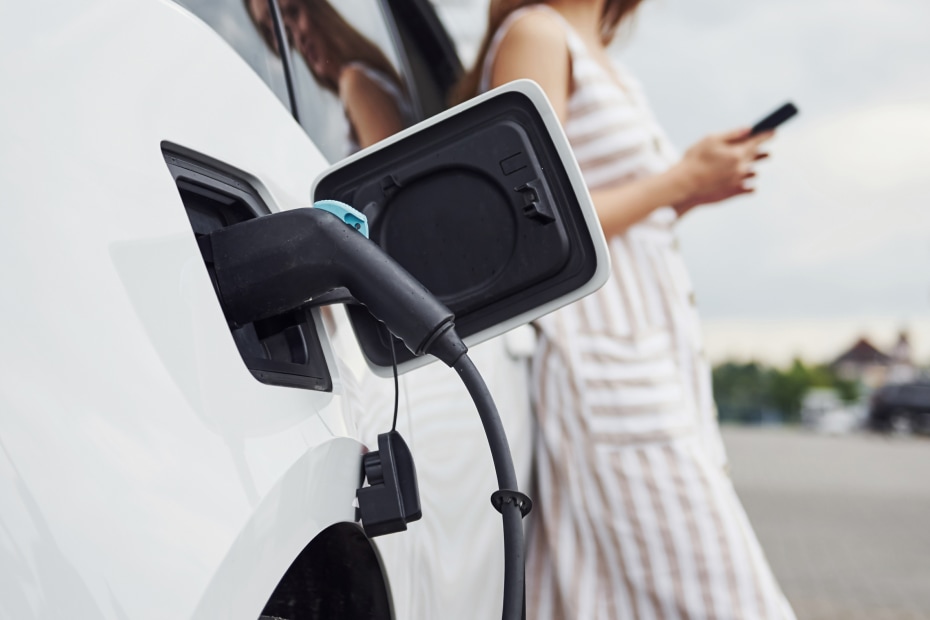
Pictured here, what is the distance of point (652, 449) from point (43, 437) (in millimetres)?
1168

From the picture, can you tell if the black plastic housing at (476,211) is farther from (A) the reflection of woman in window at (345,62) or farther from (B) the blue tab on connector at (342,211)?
(A) the reflection of woman in window at (345,62)

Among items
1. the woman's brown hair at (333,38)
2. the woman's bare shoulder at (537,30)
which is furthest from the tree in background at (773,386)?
the woman's brown hair at (333,38)

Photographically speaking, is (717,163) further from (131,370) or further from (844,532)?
(844,532)

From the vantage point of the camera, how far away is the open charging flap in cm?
92

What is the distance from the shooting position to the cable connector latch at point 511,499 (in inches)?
31.4

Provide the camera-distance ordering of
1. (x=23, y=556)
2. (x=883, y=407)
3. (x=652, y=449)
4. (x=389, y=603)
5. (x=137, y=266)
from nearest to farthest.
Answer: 1. (x=23, y=556)
2. (x=137, y=266)
3. (x=389, y=603)
4. (x=652, y=449)
5. (x=883, y=407)

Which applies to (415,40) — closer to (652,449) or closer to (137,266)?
(652,449)

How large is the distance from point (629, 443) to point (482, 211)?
2.49 feet

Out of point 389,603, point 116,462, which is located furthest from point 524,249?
point 116,462

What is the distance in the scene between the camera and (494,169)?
36.3 inches

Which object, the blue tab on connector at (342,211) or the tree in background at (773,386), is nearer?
the blue tab on connector at (342,211)

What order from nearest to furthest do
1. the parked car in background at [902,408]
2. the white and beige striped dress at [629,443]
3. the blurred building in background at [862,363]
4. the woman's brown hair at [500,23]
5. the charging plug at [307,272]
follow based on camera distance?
1. the charging plug at [307,272]
2. the white and beige striped dress at [629,443]
3. the woman's brown hair at [500,23]
4. the parked car in background at [902,408]
5. the blurred building in background at [862,363]

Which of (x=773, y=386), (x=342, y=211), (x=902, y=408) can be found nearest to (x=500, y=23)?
(x=342, y=211)

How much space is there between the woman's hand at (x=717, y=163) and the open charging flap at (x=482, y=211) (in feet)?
2.42
